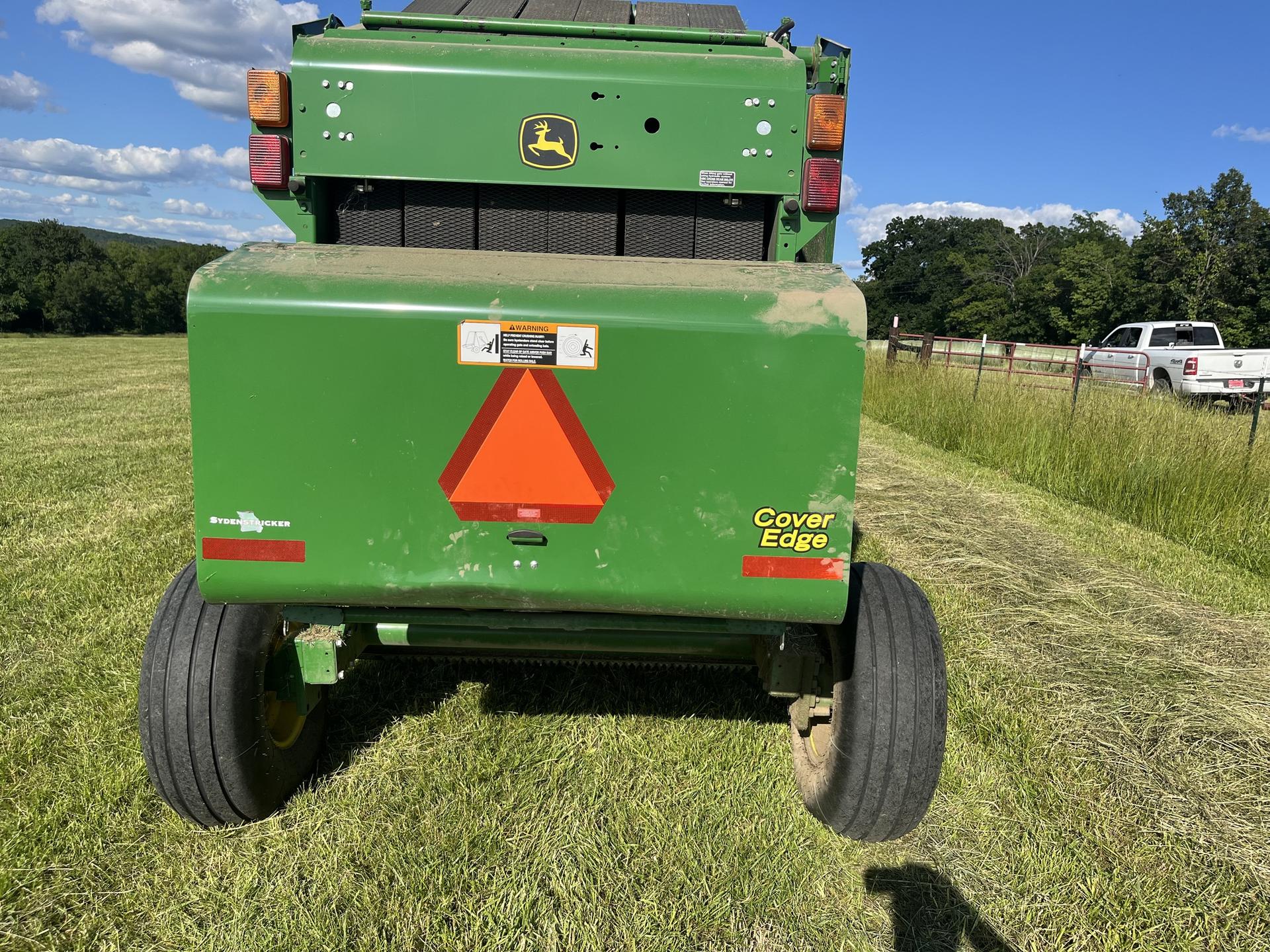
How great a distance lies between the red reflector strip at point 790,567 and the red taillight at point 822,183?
4.12 ft

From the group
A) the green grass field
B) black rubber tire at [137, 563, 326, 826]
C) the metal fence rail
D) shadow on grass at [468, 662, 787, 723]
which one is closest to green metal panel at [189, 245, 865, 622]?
black rubber tire at [137, 563, 326, 826]

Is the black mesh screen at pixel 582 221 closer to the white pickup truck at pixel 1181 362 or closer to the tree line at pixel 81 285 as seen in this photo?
the white pickup truck at pixel 1181 362

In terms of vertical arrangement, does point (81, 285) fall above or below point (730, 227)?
above

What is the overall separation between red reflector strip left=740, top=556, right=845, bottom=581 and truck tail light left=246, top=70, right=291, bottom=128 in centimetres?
198

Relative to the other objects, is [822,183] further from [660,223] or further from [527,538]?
[527,538]

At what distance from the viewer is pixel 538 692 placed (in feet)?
11.5

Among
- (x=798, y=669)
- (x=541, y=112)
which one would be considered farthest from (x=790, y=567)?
(x=541, y=112)

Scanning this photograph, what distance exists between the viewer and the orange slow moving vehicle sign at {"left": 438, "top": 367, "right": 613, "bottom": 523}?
6.54ft

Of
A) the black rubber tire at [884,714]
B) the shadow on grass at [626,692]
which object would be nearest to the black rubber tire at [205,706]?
the shadow on grass at [626,692]

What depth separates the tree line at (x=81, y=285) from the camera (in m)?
53.8

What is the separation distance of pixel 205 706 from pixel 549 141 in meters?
2.00

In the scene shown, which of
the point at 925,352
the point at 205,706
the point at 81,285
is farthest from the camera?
the point at 81,285

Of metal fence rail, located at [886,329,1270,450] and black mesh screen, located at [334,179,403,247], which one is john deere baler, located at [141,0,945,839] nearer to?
black mesh screen, located at [334,179,403,247]

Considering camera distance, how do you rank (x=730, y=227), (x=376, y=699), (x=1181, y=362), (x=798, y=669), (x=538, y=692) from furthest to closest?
(x=1181, y=362)
(x=538, y=692)
(x=376, y=699)
(x=730, y=227)
(x=798, y=669)
